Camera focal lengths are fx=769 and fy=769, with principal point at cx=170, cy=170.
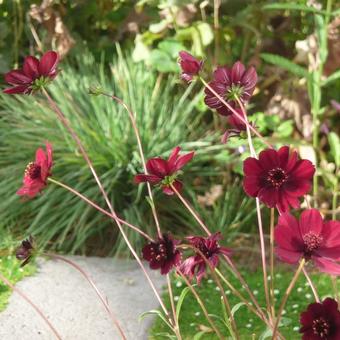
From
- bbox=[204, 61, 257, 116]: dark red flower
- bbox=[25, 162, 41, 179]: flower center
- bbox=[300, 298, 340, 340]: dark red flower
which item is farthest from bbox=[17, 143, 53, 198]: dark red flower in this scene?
bbox=[300, 298, 340, 340]: dark red flower

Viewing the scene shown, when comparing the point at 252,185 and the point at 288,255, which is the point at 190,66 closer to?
the point at 252,185

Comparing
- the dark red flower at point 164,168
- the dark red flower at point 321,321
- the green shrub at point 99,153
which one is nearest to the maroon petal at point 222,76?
the dark red flower at point 164,168

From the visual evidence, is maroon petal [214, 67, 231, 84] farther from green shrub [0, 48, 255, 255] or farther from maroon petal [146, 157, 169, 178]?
green shrub [0, 48, 255, 255]

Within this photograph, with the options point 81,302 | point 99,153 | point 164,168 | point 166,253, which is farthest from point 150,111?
point 166,253

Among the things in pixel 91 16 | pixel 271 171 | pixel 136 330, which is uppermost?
pixel 271 171

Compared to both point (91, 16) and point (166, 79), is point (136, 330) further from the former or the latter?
point (91, 16)

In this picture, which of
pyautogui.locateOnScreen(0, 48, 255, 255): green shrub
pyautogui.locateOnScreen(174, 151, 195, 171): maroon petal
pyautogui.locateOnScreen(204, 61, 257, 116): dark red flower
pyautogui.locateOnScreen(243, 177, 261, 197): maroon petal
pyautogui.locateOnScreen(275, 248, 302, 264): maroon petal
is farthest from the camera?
pyautogui.locateOnScreen(0, 48, 255, 255): green shrub

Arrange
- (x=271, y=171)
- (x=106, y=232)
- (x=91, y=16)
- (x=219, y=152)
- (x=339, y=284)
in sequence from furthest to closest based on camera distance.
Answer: (x=91, y=16) → (x=219, y=152) → (x=106, y=232) → (x=339, y=284) → (x=271, y=171)

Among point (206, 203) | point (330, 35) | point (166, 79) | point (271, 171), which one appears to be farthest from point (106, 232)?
point (271, 171)
